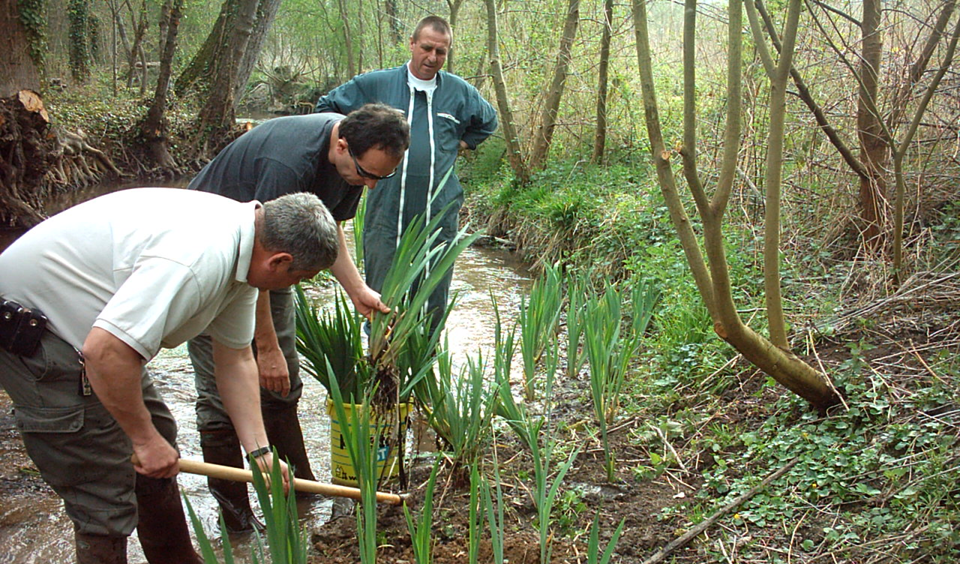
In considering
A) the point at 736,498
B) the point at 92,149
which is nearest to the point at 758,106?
the point at 736,498

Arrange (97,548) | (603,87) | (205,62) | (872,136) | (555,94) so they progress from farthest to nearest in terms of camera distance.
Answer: (205,62)
(555,94)
(603,87)
(872,136)
(97,548)

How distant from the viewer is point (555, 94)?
30.1ft

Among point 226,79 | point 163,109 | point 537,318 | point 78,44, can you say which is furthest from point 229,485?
point 78,44

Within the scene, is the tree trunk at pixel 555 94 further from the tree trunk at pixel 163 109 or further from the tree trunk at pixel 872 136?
the tree trunk at pixel 163 109

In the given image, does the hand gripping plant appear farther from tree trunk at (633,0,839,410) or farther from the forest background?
the forest background

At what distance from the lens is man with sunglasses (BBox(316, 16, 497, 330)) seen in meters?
3.86

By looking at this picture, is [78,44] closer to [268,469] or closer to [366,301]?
[366,301]

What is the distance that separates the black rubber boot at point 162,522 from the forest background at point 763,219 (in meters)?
1.68

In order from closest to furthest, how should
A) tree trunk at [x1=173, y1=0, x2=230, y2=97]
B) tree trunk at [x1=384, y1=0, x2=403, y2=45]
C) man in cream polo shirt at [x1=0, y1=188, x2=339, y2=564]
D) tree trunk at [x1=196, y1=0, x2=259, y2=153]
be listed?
man in cream polo shirt at [x1=0, y1=188, x2=339, y2=564], tree trunk at [x1=196, y1=0, x2=259, y2=153], tree trunk at [x1=173, y1=0, x2=230, y2=97], tree trunk at [x1=384, y1=0, x2=403, y2=45]

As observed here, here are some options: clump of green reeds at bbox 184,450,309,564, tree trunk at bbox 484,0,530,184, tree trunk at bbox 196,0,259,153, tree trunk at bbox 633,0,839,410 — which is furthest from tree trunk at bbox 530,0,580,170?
clump of green reeds at bbox 184,450,309,564

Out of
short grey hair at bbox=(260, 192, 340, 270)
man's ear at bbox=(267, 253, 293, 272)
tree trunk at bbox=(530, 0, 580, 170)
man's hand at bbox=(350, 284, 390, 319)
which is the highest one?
tree trunk at bbox=(530, 0, 580, 170)

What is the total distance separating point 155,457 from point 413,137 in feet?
7.52

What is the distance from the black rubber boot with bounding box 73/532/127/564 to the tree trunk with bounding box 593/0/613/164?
7.38m

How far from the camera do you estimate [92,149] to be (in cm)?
1130
